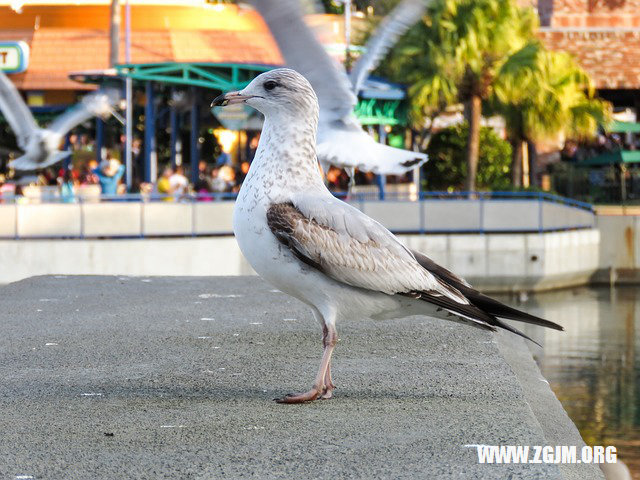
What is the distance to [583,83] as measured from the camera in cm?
3788

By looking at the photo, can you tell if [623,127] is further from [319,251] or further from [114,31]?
[319,251]

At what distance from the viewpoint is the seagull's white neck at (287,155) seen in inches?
246

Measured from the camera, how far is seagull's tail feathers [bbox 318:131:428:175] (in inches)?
484

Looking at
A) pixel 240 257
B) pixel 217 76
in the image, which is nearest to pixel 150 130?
pixel 217 76

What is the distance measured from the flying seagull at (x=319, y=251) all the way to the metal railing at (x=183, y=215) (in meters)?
18.2

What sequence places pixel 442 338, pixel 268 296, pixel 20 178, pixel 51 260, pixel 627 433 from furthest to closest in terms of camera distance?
pixel 20 178
pixel 51 260
pixel 627 433
pixel 268 296
pixel 442 338

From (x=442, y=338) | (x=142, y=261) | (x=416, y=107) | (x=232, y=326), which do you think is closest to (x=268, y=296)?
(x=232, y=326)

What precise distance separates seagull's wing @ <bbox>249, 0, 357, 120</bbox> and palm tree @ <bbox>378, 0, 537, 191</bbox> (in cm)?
2195

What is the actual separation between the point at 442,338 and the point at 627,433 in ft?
22.9

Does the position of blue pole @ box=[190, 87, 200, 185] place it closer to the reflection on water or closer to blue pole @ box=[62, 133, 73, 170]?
blue pole @ box=[62, 133, 73, 170]

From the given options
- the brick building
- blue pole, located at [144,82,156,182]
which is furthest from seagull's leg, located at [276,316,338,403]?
the brick building

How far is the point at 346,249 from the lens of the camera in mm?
6148

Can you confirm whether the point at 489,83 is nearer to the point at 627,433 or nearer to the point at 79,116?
the point at 79,116

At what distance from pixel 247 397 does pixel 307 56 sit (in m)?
6.09
